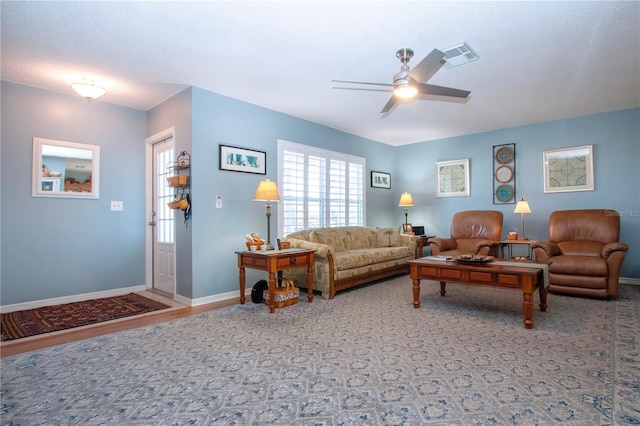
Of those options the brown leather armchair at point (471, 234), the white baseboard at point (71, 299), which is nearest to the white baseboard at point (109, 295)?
the white baseboard at point (71, 299)

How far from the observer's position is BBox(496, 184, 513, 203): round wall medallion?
614 centimetres

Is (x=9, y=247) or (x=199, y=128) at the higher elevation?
(x=199, y=128)

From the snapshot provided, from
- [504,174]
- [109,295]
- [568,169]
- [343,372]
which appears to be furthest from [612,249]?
[109,295]

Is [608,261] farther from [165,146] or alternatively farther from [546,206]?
[165,146]

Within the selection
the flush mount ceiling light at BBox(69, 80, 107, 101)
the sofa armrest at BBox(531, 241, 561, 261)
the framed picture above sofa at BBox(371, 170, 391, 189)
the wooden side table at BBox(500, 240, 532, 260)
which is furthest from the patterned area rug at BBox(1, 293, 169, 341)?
the wooden side table at BBox(500, 240, 532, 260)

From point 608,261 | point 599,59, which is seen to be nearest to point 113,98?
point 599,59

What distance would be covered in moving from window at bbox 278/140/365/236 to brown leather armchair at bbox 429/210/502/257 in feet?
5.62

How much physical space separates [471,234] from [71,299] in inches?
243

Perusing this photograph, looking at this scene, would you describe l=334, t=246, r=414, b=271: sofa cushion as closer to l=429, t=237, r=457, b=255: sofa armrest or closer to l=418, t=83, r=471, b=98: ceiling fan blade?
l=429, t=237, r=457, b=255: sofa armrest

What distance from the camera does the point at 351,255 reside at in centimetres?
476

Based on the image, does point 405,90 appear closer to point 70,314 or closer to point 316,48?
point 316,48

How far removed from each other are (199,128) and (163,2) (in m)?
1.79

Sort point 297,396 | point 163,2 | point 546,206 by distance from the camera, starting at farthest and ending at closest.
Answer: point 546,206
point 163,2
point 297,396

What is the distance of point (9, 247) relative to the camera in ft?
12.7
